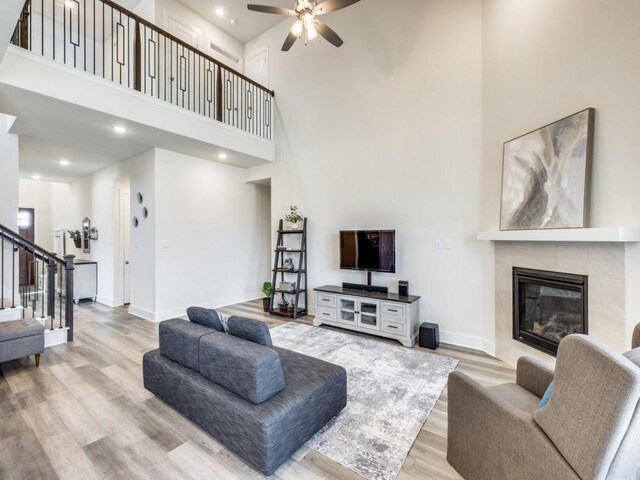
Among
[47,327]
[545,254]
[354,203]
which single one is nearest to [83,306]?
[47,327]

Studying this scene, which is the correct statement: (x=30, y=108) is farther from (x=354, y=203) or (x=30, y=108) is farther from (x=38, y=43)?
(x=354, y=203)

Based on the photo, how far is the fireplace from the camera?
248 cm

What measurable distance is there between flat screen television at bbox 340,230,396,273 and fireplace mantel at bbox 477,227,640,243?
3.90 ft

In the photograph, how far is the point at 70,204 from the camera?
7469mm

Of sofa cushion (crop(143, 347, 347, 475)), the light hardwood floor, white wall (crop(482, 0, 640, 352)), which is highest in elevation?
white wall (crop(482, 0, 640, 352))

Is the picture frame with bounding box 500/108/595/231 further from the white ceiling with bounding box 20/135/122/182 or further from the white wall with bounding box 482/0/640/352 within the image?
the white ceiling with bounding box 20/135/122/182

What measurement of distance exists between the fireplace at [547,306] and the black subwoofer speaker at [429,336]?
32.4 inches

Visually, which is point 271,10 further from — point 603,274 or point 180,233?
point 603,274

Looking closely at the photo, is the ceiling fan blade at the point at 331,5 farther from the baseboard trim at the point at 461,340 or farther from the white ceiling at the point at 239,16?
the baseboard trim at the point at 461,340

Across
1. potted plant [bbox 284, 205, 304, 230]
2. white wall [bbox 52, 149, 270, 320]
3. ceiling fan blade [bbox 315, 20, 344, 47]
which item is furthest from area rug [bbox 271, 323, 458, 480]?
ceiling fan blade [bbox 315, 20, 344, 47]

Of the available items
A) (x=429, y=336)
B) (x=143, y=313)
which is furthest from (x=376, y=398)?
(x=143, y=313)

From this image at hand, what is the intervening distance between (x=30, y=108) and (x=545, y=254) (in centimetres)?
559

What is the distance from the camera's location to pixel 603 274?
2.25 meters

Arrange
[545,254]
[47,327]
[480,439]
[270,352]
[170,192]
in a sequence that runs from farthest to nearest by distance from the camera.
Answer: [170,192], [47,327], [545,254], [270,352], [480,439]
